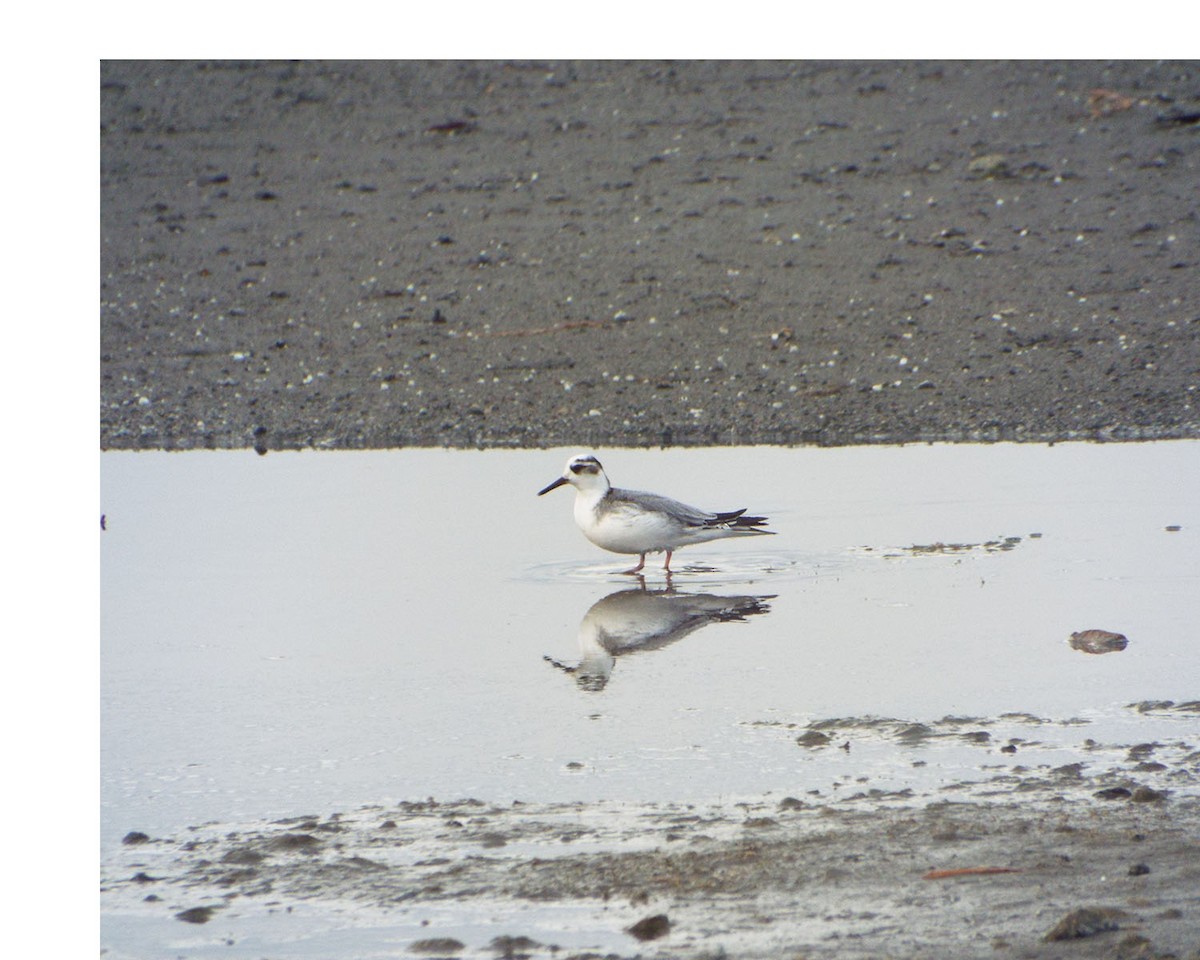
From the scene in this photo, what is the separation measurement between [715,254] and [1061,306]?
2.70 meters

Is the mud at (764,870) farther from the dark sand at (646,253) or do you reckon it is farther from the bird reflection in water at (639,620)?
the dark sand at (646,253)

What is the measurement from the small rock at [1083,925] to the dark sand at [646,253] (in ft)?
20.9

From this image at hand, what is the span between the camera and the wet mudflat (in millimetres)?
3908

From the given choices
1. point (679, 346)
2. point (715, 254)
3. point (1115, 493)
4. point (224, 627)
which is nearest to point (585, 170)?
point (715, 254)

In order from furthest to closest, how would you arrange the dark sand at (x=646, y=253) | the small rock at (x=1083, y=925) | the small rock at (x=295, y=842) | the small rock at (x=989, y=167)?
the small rock at (x=989, y=167)
the dark sand at (x=646, y=253)
the small rock at (x=295, y=842)
the small rock at (x=1083, y=925)

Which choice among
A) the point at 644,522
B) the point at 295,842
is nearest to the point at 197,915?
the point at 295,842

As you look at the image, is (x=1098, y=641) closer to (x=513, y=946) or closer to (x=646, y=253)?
(x=513, y=946)

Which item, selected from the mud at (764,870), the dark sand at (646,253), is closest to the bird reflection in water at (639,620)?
the mud at (764,870)

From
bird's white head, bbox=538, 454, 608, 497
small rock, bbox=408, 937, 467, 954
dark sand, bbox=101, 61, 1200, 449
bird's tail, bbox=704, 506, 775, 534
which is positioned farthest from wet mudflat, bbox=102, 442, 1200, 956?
dark sand, bbox=101, 61, 1200, 449

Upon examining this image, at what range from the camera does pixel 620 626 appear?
22.1 feet

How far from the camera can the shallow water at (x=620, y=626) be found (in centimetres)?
503

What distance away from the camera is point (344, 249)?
13.7 m

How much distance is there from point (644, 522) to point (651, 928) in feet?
13.0

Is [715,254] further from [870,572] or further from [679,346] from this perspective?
[870,572]
